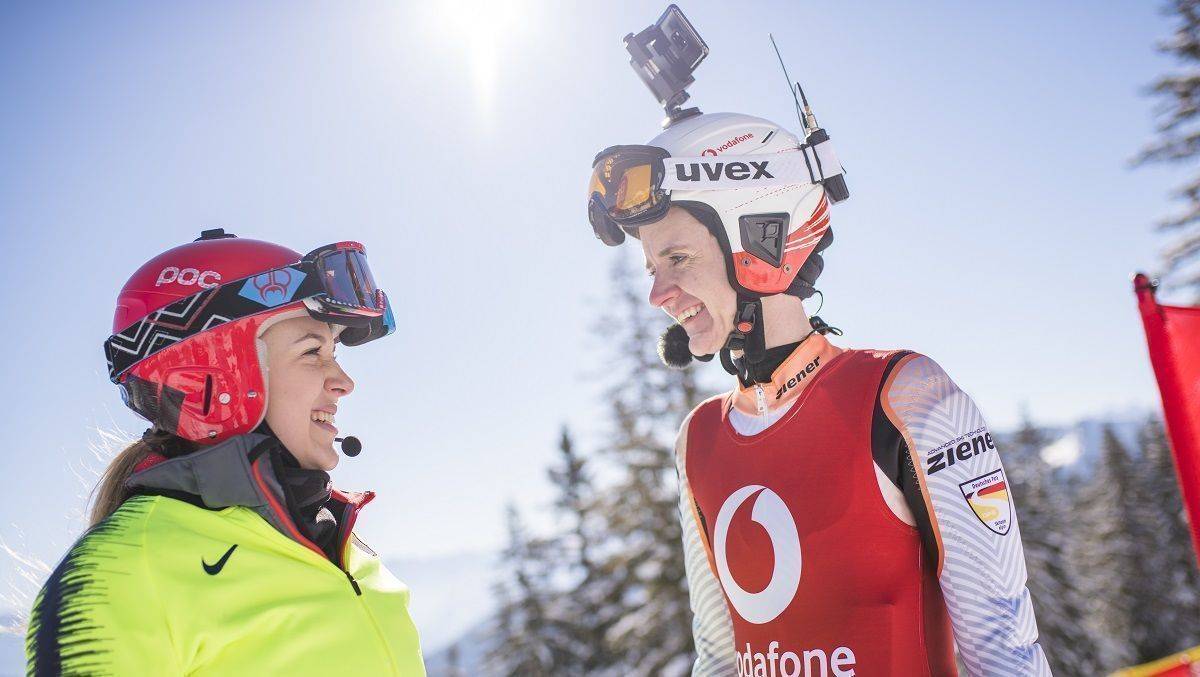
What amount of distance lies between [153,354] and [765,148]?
9.36ft

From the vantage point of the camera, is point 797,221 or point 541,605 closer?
point 797,221

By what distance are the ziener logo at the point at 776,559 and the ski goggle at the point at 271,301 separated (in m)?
1.94

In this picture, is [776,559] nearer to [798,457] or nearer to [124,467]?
[798,457]

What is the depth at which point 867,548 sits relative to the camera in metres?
2.83

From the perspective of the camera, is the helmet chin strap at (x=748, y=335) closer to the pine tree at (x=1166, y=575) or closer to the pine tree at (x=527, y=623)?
the pine tree at (x=527, y=623)

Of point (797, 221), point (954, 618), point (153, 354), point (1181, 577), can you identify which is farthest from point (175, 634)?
point (1181, 577)

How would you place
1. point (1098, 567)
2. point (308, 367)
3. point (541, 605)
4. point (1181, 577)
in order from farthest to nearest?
point (1098, 567)
point (1181, 577)
point (541, 605)
point (308, 367)

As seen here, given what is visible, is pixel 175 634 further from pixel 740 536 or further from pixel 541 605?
pixel 541 605

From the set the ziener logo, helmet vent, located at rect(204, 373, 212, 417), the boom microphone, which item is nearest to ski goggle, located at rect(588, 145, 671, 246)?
the boom microphone

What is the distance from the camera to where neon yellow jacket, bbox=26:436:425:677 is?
6.78ft

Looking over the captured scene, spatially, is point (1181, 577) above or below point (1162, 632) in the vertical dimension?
above

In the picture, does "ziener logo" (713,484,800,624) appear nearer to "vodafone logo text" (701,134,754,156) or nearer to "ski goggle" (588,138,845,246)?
"ski goggle" (588,138,845,246)

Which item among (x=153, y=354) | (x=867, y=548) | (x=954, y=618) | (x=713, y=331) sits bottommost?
(x=954, y=618)

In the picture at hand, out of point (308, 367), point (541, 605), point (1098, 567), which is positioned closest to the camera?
point (308, 367)
